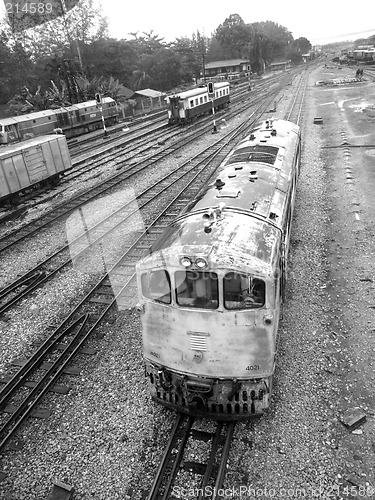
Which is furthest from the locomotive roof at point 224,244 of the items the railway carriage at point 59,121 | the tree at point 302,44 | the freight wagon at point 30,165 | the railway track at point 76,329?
the tree at point 302,44

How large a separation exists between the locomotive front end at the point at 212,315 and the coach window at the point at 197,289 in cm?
2

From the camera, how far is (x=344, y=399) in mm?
7199

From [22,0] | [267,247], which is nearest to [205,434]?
[267,247]

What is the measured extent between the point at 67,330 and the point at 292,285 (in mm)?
6196

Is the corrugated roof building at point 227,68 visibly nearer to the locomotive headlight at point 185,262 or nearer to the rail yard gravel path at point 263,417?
the rail yard gravel path at point 263,417

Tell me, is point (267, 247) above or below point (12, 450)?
above

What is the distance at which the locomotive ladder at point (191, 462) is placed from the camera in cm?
580

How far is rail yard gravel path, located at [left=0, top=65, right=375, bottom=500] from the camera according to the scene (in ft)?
19.7

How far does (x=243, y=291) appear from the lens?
5.79 m

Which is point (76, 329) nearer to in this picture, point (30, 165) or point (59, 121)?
point (30, 165)

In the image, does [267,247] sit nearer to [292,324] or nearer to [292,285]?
[292,324]

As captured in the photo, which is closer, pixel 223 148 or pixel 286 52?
pixel 223 148

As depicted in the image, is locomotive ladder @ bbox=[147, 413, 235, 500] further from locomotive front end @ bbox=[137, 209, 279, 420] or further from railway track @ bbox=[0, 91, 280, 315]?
railway track @ bbox=[0, 91, 280, 315]

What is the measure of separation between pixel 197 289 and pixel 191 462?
114 inches
